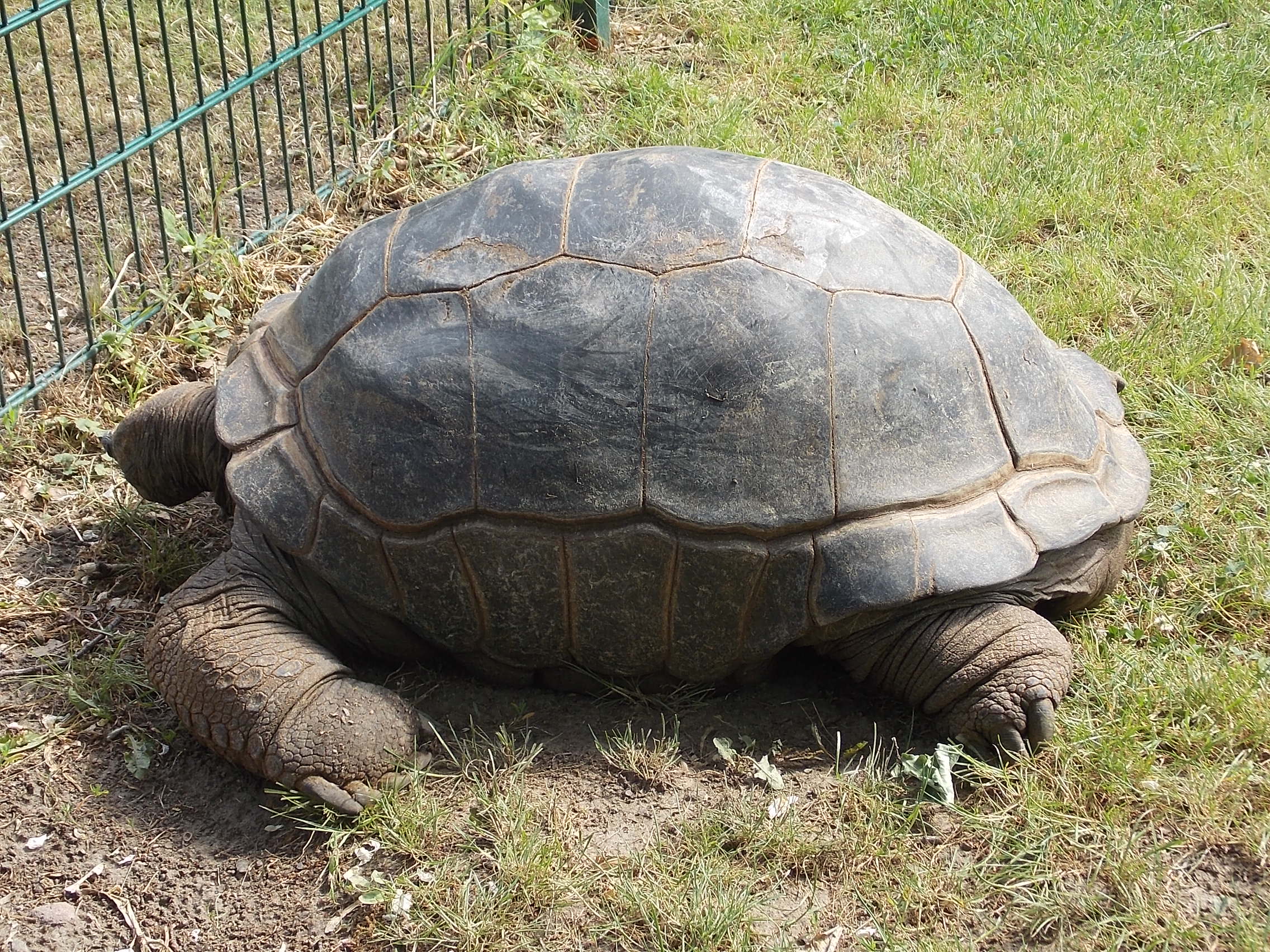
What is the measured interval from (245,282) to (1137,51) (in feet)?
17.2

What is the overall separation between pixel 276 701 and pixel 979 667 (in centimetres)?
204

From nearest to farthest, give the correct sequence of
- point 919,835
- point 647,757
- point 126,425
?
point 919,835 < point 647,757 < point 126,425

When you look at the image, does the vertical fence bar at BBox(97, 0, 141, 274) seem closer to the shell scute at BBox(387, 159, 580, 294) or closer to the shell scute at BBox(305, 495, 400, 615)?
the shell scute at BBox(387, 159, 580, 294)

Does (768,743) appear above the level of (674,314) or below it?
below

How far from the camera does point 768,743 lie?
13.2 feet

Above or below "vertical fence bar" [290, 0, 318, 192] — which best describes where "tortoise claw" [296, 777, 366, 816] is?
below

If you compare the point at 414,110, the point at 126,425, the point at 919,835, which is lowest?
the point at 919,835

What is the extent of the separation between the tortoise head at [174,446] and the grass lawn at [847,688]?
24 cm

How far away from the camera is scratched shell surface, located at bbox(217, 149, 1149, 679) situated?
12.2 ft

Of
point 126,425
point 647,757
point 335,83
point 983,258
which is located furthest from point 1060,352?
point 335,83

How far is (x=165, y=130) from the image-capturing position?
18.0ft

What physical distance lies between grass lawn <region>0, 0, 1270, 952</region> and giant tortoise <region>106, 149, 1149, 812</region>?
265mm

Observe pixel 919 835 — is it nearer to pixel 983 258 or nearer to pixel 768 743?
pixel 768 743

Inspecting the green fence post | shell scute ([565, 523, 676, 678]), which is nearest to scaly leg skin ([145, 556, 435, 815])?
shell scute ([565, 523, 676, 678])
